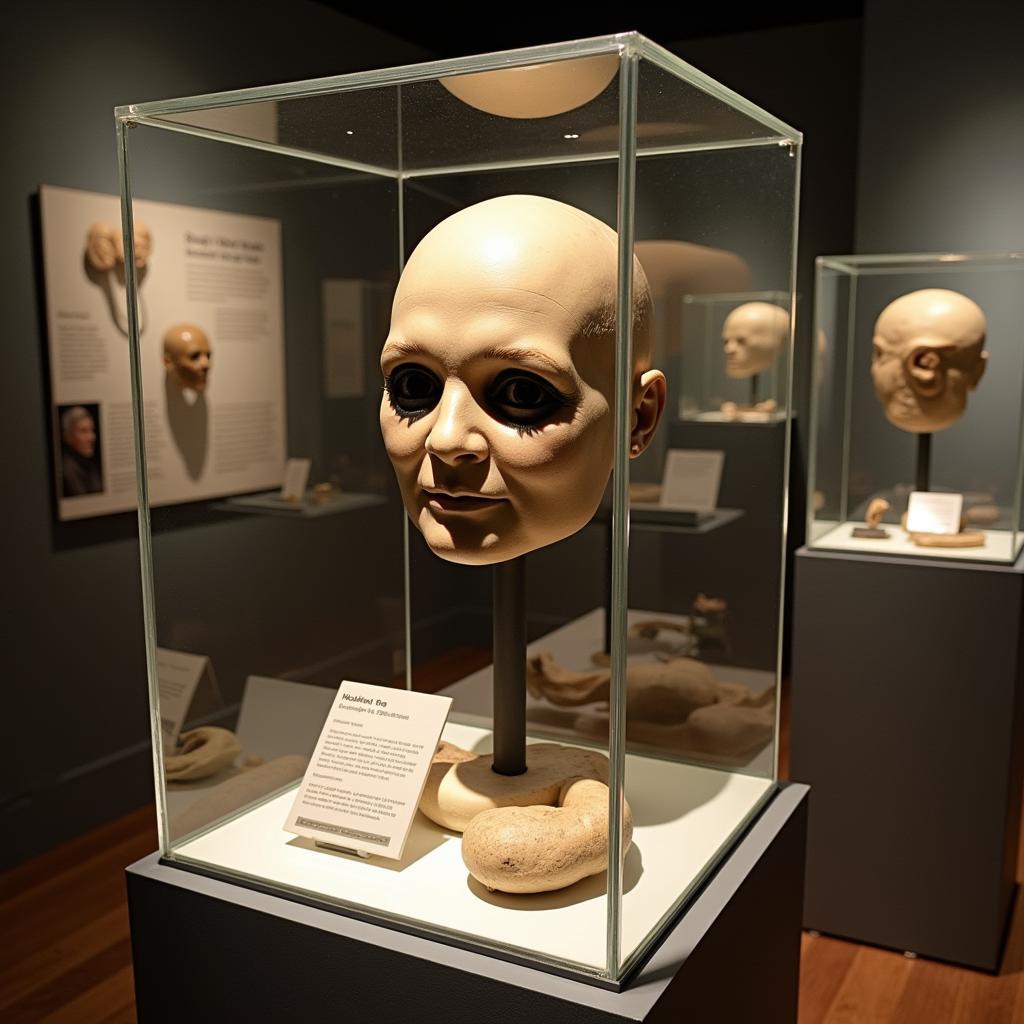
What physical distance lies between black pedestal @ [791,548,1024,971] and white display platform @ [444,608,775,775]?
1.18m

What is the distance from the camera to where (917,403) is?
2848 mm

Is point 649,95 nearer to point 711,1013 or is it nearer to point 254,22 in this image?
point 711,1013

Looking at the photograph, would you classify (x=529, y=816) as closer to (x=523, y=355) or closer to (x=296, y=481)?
(x=523, y=355)

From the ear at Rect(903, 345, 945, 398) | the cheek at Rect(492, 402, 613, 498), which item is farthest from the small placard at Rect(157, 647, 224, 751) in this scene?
the ear at Rect(903, 345, 945, 398)

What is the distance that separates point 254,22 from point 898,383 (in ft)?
7.46

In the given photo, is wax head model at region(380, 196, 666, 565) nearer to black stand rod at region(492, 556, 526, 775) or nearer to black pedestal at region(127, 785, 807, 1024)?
black stand rod at region(492, 556, 526, 775)

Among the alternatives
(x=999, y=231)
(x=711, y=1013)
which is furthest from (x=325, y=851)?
(x=999, y=231)

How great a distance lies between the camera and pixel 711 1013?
1.13 m

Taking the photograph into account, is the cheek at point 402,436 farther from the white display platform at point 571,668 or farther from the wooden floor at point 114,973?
the wooden floor at point 114,973

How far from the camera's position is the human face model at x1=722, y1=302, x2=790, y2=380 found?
4.93ft

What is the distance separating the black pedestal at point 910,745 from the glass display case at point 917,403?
0.17 metres

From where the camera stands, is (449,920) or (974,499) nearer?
(449,920)

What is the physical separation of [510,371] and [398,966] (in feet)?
1.88

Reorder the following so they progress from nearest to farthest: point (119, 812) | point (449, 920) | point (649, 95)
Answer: point (649, 95)
point (449, 920)
point (119, 812)
